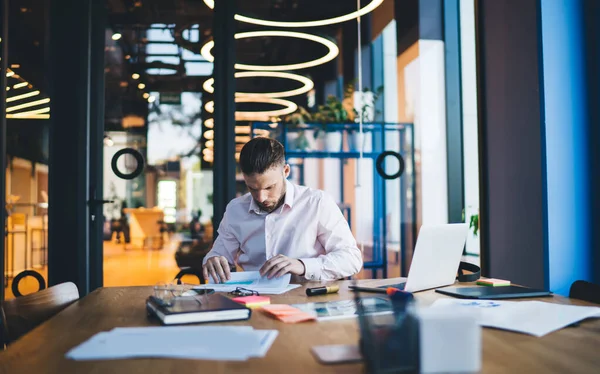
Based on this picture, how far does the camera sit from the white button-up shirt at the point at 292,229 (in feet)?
8.44

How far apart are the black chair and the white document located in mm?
242

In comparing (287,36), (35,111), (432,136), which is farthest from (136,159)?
(432,136)

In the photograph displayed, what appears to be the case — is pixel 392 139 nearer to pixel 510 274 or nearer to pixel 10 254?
pixel 510 274

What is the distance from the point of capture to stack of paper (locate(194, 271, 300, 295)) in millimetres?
1967

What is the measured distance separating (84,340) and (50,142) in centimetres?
286

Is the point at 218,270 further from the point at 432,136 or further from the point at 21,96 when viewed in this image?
the point at 432,136

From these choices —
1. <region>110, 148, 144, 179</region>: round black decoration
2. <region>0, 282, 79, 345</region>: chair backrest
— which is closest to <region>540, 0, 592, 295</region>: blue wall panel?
A: <region>0, 282, 79, 345</region>: chair backrest

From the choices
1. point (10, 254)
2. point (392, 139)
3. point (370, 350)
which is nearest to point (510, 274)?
point (392, 139)

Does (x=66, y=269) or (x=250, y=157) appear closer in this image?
(x=250, y=157)

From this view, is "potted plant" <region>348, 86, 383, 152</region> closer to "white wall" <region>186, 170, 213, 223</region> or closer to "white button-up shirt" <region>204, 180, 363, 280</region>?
"white wall" <region>186, 170, 213, 223</region>

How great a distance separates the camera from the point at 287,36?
4.52 metres

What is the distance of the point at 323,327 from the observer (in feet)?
4.52

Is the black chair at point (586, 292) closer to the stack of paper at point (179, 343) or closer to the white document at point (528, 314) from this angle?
the white document at point (528, 314)

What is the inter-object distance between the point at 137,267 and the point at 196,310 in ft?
10.9
